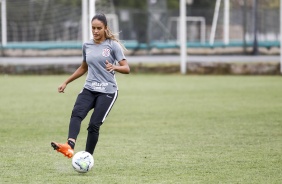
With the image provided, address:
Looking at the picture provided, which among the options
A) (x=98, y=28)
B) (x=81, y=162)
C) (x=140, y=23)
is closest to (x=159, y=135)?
(x=98, y=28)

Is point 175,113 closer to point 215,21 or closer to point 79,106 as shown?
point 79,106

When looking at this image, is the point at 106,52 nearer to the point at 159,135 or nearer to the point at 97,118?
the point at 97,118

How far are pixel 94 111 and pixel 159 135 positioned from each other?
380 cm

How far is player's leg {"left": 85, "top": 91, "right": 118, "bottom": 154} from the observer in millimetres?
9672

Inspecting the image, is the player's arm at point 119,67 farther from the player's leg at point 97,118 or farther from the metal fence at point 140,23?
the metal fence at point 140,23

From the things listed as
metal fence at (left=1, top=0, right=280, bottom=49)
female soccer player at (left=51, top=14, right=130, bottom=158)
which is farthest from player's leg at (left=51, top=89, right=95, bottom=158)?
metal fence at (left=1, top=0, right=280, bottom=49)

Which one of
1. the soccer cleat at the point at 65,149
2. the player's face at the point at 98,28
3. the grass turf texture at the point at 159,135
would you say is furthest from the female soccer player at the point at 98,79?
the grass turf texture at the point at 159,135

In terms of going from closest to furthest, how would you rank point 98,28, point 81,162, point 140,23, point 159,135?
point 81,162 < point 98,28 < point 159,135 < point 140,23

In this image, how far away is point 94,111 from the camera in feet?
31.9

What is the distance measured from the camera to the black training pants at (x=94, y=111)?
9.67 meters

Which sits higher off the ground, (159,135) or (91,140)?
(91,140)

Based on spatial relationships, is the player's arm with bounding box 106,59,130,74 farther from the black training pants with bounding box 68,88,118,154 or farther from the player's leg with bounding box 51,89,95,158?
the player's leg with bounding box 51,89,95,158

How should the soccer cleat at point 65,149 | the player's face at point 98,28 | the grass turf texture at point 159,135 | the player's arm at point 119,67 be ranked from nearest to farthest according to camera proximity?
the soccer cleat at point 65,149, the grass turf texture at point 159,135, the player's arm at point 119,67, the player's face at point 98,28

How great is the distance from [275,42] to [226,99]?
13626mm
